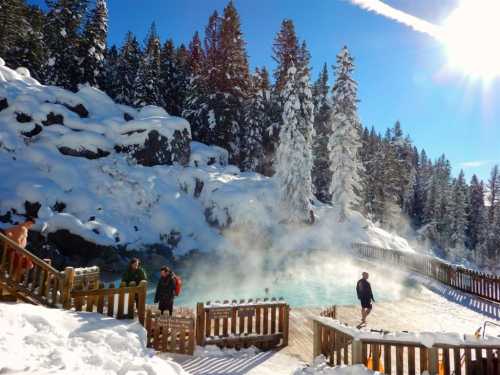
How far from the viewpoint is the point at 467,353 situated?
6.50 m

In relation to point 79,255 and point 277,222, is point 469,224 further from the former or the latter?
point 79,255

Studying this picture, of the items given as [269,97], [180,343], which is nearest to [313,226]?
[269,97]

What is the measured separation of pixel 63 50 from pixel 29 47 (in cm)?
331

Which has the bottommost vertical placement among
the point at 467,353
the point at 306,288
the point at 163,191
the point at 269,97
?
the point at 306,288

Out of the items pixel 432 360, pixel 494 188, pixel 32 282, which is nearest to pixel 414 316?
pixel 432 360

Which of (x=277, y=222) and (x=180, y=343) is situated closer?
(x=180, y=343)

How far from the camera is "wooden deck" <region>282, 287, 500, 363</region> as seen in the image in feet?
35.9

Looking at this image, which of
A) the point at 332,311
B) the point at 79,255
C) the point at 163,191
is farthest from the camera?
the point at 163,191

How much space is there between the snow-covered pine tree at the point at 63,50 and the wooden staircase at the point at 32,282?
125 feet

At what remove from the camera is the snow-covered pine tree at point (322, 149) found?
49.5 m

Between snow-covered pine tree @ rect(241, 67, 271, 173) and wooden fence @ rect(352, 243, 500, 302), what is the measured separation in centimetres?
2176

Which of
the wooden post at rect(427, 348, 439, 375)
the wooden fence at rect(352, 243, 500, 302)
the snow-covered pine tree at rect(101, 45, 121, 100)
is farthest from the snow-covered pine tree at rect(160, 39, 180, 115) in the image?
the wooden post at rect(427, 348, 439, 375)

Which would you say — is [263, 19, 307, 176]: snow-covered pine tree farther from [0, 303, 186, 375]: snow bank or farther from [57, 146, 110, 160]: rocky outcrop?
[0, 303, 186, 375]: snow bank

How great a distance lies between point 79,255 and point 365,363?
21033mm
